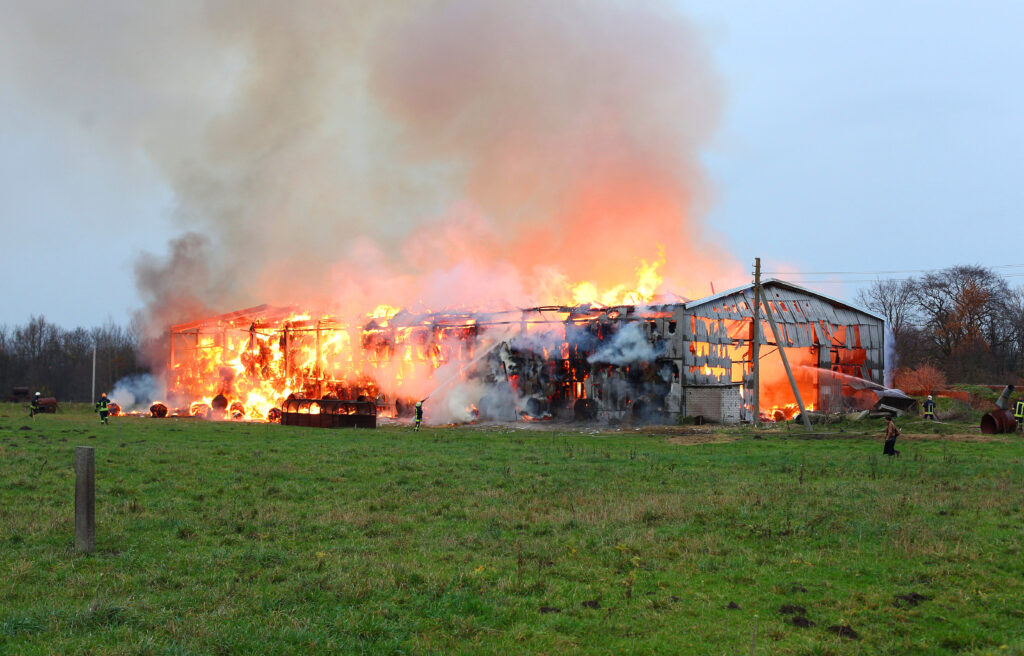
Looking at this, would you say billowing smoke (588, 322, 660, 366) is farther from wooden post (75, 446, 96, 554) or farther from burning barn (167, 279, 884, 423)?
wooden post (75, 446, 96, 554)

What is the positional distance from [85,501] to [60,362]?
10059 cm

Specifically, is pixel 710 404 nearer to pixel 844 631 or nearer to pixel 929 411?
pixel 929 411

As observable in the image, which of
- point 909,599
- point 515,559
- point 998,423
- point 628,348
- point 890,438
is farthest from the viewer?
point 628,348

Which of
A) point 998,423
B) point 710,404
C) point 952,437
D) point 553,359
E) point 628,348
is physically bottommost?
point 952,437

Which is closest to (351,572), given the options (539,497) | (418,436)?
(539,497)

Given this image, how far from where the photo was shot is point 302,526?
12.8m

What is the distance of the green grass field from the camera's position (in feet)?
25.4

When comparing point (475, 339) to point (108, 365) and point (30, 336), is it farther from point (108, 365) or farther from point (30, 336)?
point (30, 336)

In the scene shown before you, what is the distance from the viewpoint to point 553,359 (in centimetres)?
4444

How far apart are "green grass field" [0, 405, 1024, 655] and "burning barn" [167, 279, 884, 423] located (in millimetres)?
20898

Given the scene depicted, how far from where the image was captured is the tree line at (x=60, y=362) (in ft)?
298

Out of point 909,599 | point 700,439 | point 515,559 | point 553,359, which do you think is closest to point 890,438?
point 700,439

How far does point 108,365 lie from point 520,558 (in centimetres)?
9523

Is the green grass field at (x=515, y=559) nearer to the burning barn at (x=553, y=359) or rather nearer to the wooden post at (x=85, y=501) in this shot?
the wooden post at (x=85, y=501)
